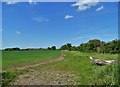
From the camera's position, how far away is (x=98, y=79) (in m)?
13.8

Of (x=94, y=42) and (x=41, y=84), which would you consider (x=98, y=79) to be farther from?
(x=94, y=42)

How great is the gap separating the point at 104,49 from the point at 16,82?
1855 inches

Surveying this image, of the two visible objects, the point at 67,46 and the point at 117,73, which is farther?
the point at 67,46

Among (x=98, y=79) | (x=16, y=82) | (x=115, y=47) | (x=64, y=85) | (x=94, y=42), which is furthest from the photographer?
(x=94, y=42)

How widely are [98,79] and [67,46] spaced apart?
102539 mm

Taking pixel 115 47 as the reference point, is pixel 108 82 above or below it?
below

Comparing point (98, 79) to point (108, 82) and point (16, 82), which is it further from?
point (16, 82)

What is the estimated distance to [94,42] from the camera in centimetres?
8075

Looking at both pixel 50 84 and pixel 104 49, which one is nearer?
pixel 50 84

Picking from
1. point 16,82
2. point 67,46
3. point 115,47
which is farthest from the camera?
point 67,46

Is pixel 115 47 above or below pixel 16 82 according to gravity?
above

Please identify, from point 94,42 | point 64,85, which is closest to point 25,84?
point 64,85

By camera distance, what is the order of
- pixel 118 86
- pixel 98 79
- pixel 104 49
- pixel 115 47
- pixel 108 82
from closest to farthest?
pixel 118 86, pixel 108 82, pixel 98 79, pixel 115 47, pixel 104 49

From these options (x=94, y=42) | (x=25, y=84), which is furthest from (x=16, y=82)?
(x=94, y=42)
